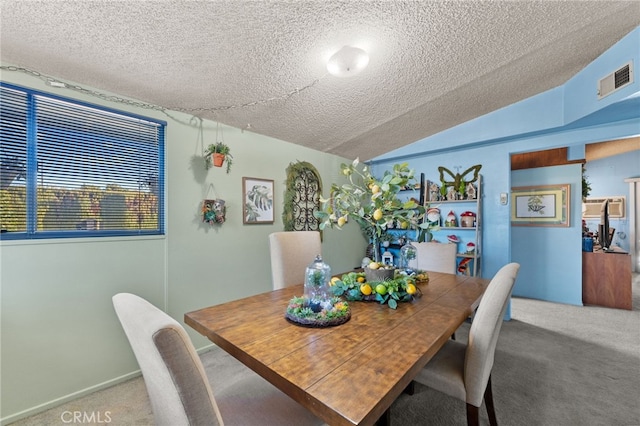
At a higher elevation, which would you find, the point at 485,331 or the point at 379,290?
the point at 379,290

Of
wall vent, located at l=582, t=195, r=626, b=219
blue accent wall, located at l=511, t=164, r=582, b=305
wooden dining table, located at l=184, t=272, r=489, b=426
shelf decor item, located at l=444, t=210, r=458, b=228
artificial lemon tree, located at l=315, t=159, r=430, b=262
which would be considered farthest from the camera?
wall vent, located at l=582, t=195, r=626, b=219

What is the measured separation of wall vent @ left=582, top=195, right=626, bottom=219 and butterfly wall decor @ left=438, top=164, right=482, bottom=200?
403 cm

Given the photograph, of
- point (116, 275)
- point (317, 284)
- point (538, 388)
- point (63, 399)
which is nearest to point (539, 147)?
point (538, 388)

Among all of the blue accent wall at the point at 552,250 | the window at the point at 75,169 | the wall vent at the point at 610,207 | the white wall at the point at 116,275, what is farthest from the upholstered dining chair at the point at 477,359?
the wall vent at the point at 610,207

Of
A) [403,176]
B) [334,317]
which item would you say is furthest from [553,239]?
[334,317]

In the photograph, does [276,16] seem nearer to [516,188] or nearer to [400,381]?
[400,381]

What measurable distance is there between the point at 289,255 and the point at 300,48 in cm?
A: 148

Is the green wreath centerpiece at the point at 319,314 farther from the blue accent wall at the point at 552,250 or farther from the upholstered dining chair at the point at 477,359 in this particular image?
the blue accent wall at the point at 552,250

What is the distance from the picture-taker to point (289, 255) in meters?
2.11

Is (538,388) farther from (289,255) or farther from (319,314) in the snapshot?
(289,255)

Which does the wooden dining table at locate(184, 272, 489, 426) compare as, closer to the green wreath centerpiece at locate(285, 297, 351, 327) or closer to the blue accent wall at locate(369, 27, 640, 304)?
the green wreath centerpiece at locate(285, 297, 351, 327)

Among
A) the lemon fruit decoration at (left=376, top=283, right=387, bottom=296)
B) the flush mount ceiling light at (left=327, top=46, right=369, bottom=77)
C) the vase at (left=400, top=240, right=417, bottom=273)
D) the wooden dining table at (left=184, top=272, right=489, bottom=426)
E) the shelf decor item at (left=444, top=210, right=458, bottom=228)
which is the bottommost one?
the wooden dining table at (left=184, top=272, right=489, bottom=426)

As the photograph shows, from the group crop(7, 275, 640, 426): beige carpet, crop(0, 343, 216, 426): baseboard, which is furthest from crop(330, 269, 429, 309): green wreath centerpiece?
crop(0, 343, 216, 426): baseboard

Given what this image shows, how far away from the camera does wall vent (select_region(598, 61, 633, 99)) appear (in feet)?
6.49
